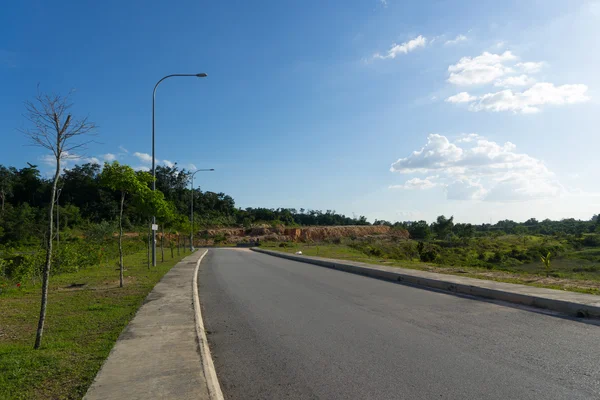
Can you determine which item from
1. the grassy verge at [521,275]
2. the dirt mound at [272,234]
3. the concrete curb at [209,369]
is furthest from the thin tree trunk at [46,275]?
the dirt mound at [272,234]

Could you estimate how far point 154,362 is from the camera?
551 cm

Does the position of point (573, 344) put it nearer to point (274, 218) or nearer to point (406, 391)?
point (406, 391)

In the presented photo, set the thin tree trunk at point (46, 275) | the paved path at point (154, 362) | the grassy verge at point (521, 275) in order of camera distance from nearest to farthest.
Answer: the paved path at point (154, 362), the thin tree trunk at point (46, 275), the grassy verge at point (521, 275)

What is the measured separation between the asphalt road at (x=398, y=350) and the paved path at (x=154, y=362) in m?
0.43

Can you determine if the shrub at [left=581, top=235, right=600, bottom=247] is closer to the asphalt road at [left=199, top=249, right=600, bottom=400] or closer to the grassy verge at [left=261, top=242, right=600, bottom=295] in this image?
the grassy verge at [left=261, top=242, right=600, bottom=295]

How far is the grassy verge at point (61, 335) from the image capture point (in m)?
4.74

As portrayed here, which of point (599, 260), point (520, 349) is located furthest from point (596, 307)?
point (599, 260)

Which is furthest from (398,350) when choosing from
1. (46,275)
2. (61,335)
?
(61,335)

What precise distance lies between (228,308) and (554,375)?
709 cm

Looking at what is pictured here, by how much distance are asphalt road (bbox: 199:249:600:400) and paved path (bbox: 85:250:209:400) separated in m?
0.43

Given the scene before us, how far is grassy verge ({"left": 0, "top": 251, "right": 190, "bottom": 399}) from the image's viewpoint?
4738 mm

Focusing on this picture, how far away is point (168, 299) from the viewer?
35.4 ft

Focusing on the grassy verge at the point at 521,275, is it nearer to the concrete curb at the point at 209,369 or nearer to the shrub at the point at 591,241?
the concrete curb at the point at 209,369

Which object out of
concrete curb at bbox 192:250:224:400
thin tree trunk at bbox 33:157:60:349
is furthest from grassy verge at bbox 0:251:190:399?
concrete curb at bbox 192:250:224:400
